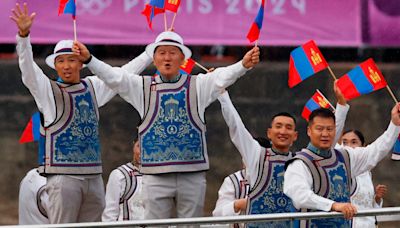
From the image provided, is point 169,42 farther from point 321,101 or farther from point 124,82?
point 321,101

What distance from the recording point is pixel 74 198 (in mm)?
11172

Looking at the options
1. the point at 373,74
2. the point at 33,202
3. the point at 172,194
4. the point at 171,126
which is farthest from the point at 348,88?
the point at 33,202

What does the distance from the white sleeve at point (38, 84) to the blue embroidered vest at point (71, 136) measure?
0.04 metres

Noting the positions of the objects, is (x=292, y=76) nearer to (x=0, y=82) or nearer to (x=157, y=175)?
(x=157, y=175)

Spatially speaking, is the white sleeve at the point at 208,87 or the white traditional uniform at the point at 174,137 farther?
the white sleeve at the point at 208,87

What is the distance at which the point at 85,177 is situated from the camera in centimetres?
1122

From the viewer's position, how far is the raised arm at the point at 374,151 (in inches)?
442

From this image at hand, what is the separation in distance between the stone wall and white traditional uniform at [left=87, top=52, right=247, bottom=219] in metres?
5.23

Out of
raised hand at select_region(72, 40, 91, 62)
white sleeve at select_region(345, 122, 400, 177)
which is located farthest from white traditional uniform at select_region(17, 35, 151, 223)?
white sleeve at select_region(345, 122, 400, 177)

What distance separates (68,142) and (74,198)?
1.33ft

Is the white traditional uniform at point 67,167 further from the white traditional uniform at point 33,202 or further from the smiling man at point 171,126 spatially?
the white traditional uniform at point 33,202

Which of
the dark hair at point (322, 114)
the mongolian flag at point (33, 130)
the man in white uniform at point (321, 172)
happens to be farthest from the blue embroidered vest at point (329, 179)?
the mongolian flag at point (33, 130)

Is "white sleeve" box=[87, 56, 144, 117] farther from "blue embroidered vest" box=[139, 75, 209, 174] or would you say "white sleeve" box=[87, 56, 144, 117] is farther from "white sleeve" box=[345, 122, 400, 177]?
"white sleeve" box=[345, 122, 400, 177]

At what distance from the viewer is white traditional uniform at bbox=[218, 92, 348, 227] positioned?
1148 cm
